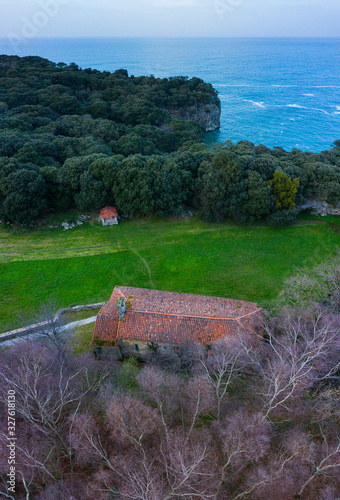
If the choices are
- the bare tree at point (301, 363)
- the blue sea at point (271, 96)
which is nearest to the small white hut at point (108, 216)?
the bare tree at point (301, 363)

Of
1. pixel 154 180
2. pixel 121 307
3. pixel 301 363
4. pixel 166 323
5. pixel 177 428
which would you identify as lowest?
pixel 177 428

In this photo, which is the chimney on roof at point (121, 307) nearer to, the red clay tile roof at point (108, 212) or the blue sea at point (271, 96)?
the red clay tile roof at point (108, 212)

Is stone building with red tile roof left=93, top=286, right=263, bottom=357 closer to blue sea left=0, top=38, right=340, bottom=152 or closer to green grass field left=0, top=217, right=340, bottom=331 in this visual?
green grass field left=0, top=217, right=340, bottom=331

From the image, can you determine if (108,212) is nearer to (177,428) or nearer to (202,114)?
(177,428)

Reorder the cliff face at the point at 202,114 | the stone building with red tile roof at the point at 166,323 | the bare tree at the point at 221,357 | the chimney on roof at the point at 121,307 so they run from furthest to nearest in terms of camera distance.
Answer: the cliff face at the point at 202,114 → the chimney on roof at the point at 121,307 → the stone building with red tile roof at the point at 166,323 → the bare tree at the point at 221,357

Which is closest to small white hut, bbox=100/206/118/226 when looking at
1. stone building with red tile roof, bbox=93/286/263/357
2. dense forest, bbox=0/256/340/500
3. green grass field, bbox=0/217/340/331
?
green grass field, bbox=0/217/340/331

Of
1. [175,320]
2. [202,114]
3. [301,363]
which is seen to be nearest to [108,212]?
[175,320]
